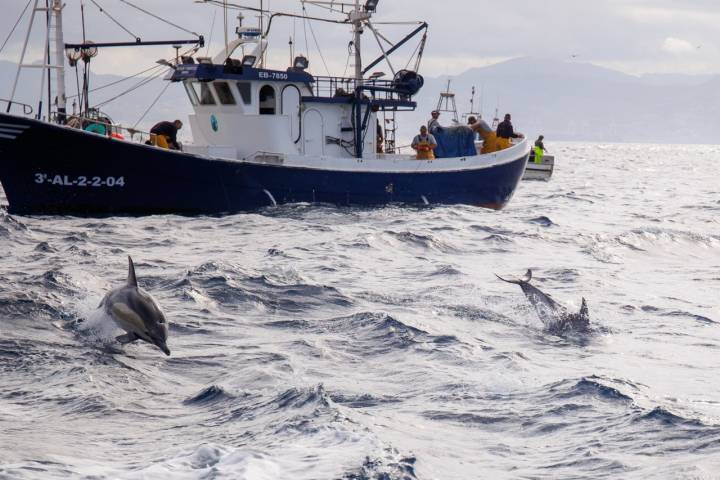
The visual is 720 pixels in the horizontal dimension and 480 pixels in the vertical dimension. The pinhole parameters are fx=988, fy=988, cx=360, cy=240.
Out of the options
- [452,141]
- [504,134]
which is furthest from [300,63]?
[504,134]

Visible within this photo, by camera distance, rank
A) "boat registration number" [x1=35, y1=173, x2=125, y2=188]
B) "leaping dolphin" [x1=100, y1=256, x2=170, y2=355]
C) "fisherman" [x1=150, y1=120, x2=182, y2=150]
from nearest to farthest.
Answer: "leaping dolphin" [x1=100, y1=256, x2=170, y2=355] → "boat registration number" [x1=35, y1=173, x2=125, y2=188] → "fisherman" [x1=150, y1=120, x2=182, y2=150]

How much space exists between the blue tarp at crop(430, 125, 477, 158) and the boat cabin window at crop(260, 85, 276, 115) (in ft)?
17.0

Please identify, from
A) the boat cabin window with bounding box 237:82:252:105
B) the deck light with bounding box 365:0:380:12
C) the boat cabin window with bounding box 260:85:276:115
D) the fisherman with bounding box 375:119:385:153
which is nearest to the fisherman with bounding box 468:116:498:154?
the fisherman with bounding box 375:119:385:153

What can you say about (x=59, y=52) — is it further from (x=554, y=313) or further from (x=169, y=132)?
(x=554, y=313)

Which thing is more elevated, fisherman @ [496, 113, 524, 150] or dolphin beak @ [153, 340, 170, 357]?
fisherman @ [496, 113, 524, 150]

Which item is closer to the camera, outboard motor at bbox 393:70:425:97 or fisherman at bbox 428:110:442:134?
outboard motor at bbox 393:70:425:97

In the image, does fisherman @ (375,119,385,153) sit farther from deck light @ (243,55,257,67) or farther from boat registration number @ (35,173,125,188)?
boat registration number @ (35,173,125,188)

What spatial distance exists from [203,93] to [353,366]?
17.3m

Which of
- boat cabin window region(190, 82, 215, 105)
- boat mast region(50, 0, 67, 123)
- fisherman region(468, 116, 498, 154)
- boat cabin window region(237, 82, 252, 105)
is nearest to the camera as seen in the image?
boat cabin window region(237, 82, 252, 105)

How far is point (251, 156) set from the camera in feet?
80.6

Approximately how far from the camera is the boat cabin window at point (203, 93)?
82.6 feet

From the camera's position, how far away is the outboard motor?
2712 centimetres

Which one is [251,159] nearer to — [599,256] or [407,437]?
[599,256]

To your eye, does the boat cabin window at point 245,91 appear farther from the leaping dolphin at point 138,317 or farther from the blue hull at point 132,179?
the leaping dolphin at point 138,317
